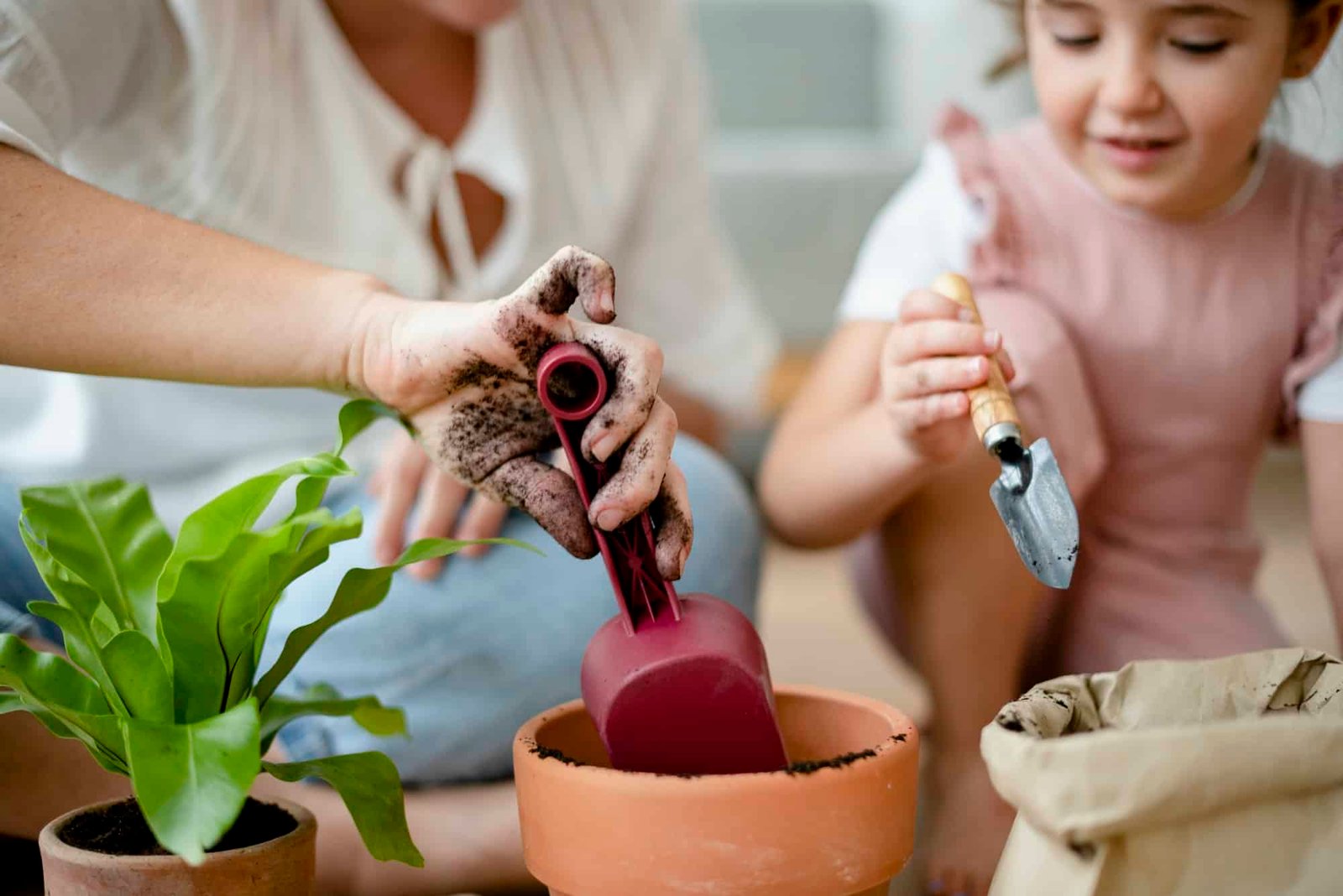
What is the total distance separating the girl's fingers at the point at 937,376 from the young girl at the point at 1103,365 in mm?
28

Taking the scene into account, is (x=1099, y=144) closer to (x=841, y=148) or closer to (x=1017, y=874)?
(x=1017, y=874)

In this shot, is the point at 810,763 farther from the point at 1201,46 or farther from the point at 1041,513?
the point at 1201,46

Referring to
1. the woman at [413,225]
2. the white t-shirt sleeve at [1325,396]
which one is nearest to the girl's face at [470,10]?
the woman at [413,225]

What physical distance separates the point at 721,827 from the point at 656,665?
0.26ft

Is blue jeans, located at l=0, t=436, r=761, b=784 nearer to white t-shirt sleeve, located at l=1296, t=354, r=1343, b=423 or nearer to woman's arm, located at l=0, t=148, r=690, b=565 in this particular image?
woman's arm, located at l=0, t=148, r=690, b=565

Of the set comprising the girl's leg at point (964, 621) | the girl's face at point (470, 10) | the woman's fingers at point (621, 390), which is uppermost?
the girl's face at point (470, 10)

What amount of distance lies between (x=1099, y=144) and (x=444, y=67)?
511 millimetres

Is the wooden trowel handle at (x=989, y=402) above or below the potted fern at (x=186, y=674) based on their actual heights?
above

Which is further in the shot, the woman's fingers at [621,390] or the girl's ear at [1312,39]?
the girl's ear at [1312,39]

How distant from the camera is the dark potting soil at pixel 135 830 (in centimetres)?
58

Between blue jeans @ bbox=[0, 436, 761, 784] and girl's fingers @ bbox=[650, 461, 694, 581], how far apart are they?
0.25 metres

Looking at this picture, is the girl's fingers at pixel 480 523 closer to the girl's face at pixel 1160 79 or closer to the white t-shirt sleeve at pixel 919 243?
the white t-shirt sleeve at pixel 919 243

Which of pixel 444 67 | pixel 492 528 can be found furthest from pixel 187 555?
pixel 444 67

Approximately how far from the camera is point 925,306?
75cm
